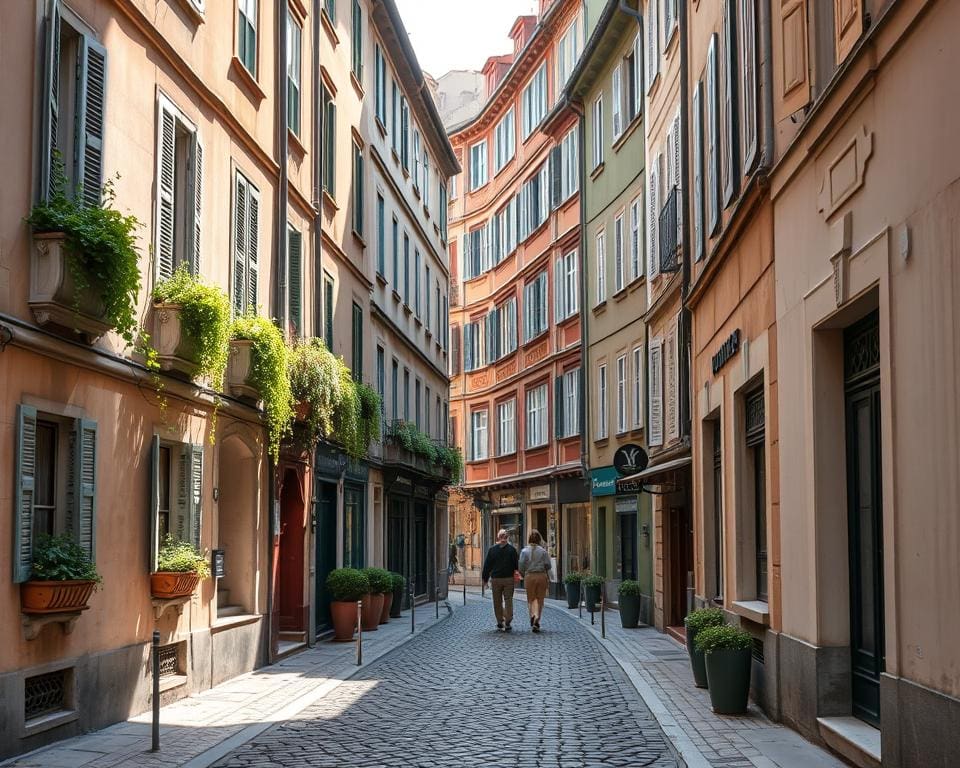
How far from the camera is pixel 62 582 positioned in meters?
10.2

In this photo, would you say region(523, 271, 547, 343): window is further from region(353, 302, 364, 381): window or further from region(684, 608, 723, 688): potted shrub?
region(684, 608, 723, 688): potted shrub

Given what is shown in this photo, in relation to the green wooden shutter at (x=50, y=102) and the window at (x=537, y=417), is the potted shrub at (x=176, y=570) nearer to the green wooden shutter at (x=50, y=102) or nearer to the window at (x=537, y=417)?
the green wooden shutter at (x=50, y=102)

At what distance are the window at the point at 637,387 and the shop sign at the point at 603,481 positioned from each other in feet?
8.31

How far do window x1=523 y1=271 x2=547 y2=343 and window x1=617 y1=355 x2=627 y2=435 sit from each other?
9384mm

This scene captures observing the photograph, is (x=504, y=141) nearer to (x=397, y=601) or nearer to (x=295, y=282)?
(x=397, y=601)

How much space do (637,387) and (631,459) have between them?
468 cm

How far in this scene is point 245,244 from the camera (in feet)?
54.5

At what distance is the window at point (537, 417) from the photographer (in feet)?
132

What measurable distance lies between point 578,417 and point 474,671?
1902cm

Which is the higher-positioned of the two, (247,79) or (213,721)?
(247,79)

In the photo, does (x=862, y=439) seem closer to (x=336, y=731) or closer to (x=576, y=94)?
(x=336, y=731)

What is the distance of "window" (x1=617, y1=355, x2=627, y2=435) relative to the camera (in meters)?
29.7

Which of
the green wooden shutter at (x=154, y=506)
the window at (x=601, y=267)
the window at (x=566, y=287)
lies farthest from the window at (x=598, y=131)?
the green wooden shutter at (x=154, y=506)

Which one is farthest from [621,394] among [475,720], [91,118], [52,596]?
[52,596]
